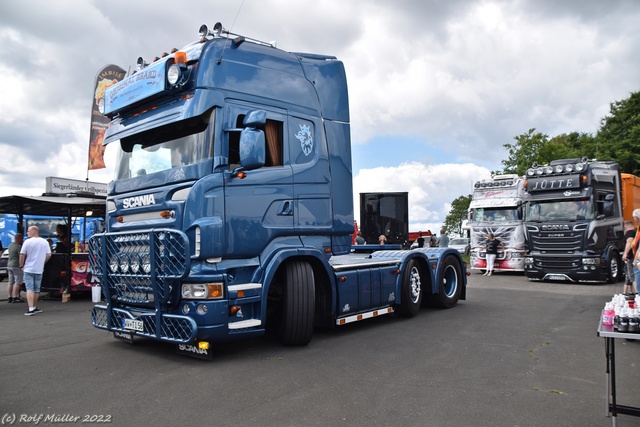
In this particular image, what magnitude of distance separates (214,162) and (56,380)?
2885 mm

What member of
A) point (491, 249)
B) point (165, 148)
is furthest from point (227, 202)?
point (491, 249)

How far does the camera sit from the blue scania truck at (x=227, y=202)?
5.64 m

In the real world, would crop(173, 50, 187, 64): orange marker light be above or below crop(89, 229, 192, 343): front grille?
above

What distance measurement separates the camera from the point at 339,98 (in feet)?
25.3

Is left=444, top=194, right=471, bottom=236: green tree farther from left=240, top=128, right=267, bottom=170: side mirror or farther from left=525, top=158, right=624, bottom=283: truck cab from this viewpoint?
left=240, top=128, right=267, bottom=170: side mirror

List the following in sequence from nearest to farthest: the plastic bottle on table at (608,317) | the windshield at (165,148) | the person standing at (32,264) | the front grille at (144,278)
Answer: the plastic bottle on table at (608,317)
the front grille at (144,278)
the windshield at (165,148)
the person standing at (32,264)

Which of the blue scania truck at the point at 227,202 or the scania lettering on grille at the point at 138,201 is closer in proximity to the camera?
the blue scania truck at the point at 227,202

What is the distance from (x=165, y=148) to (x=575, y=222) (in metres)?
13.3

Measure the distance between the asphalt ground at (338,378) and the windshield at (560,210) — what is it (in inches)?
317

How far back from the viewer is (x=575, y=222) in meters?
15.1

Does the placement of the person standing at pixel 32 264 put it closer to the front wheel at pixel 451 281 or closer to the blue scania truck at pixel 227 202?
the blue scania truck at pixel 227 202

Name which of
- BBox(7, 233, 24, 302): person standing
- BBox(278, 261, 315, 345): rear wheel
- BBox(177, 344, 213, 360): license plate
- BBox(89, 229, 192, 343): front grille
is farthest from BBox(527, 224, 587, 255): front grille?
BBox(7, 233, 24, 302): person standing

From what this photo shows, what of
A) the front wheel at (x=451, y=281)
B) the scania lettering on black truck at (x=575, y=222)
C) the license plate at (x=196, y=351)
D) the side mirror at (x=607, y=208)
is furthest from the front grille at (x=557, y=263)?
the license plate at (x=196, y=351)

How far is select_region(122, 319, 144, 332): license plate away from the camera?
19.5ft
